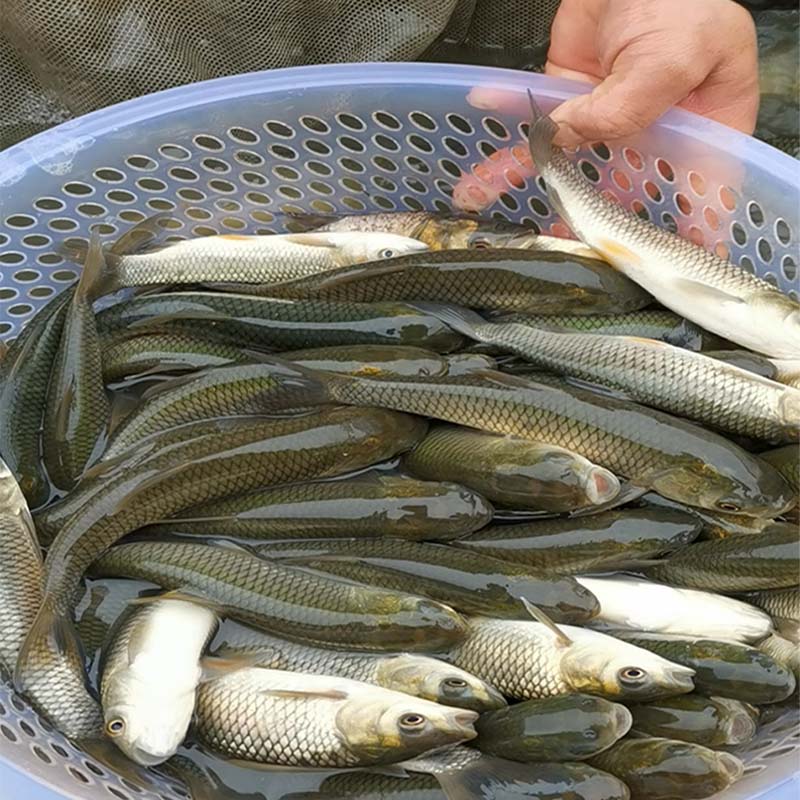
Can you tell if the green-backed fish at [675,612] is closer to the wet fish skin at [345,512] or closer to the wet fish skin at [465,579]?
the wet fish skin at [465,579]

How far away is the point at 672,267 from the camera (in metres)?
2.11

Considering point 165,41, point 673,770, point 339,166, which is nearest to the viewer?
point 673,770

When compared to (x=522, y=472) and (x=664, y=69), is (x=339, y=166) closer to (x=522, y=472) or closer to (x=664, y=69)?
(x=664, y=69)

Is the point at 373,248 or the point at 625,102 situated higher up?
the point at 625,102

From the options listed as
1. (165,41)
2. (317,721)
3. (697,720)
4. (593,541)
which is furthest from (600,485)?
(165,41)

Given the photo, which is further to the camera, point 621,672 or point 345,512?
point 345,512

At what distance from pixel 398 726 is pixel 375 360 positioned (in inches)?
30.2

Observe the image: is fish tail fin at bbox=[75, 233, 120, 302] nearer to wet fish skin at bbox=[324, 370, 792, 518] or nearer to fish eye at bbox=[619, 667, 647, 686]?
wet fish skin at bbox=[324, 370, 792, 518]

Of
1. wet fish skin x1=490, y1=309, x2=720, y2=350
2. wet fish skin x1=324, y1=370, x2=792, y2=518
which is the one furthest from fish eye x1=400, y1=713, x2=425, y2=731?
wet fish skin x1=490, y1=309, x2=720, y2=350

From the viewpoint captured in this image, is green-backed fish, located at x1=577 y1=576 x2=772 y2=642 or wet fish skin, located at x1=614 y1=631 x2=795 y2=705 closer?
wet fish skin, located at x1=614 y1=631 x2=795 y2=705

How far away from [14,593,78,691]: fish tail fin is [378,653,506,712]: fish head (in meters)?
0.60

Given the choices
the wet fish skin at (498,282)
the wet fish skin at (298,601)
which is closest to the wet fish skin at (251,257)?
the wet fish skin at (498,282)

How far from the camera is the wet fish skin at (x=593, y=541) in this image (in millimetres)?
1876

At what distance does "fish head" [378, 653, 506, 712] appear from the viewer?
5.53 ft
